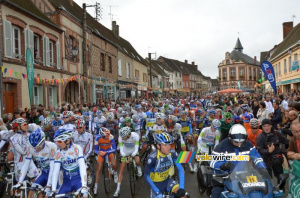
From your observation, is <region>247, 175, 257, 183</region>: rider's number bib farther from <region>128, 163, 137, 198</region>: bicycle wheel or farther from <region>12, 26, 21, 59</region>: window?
<region>12, 26, 21, 59</region>: window

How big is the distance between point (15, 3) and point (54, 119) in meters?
7.45

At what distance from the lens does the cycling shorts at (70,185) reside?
4.70 meters

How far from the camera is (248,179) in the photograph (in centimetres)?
355

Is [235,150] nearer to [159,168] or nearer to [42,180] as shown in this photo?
[159,168]

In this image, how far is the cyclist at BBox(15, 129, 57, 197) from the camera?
16.5 feet

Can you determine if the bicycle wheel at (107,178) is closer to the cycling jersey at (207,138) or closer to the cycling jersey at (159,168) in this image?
the cycling jersey at (207,138)

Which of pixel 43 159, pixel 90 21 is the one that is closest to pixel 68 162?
pixel 43 159

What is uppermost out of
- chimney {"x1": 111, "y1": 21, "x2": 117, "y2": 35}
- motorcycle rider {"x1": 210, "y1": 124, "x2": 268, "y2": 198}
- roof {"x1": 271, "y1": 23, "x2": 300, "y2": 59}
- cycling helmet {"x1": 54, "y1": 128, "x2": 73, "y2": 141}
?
chimney {"x1": 111, "y1": 21, "x2": 117, "y2": 35}

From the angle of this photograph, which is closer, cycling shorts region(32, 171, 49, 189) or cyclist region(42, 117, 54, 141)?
cycling shorts region(32, 171, 49, 189)

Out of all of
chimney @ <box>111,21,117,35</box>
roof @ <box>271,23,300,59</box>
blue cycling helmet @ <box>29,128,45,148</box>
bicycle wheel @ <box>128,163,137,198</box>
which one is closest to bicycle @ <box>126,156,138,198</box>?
bicycle wheel @ <box>128,163,137,198</box>

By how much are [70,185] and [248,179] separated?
2.79 metres

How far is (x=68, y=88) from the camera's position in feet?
74.3

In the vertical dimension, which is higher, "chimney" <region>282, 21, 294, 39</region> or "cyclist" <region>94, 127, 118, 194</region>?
"chimney" <region>282, 21, 294, 39</region>

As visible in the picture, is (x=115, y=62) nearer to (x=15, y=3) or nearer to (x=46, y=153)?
(x=15, y=3)
